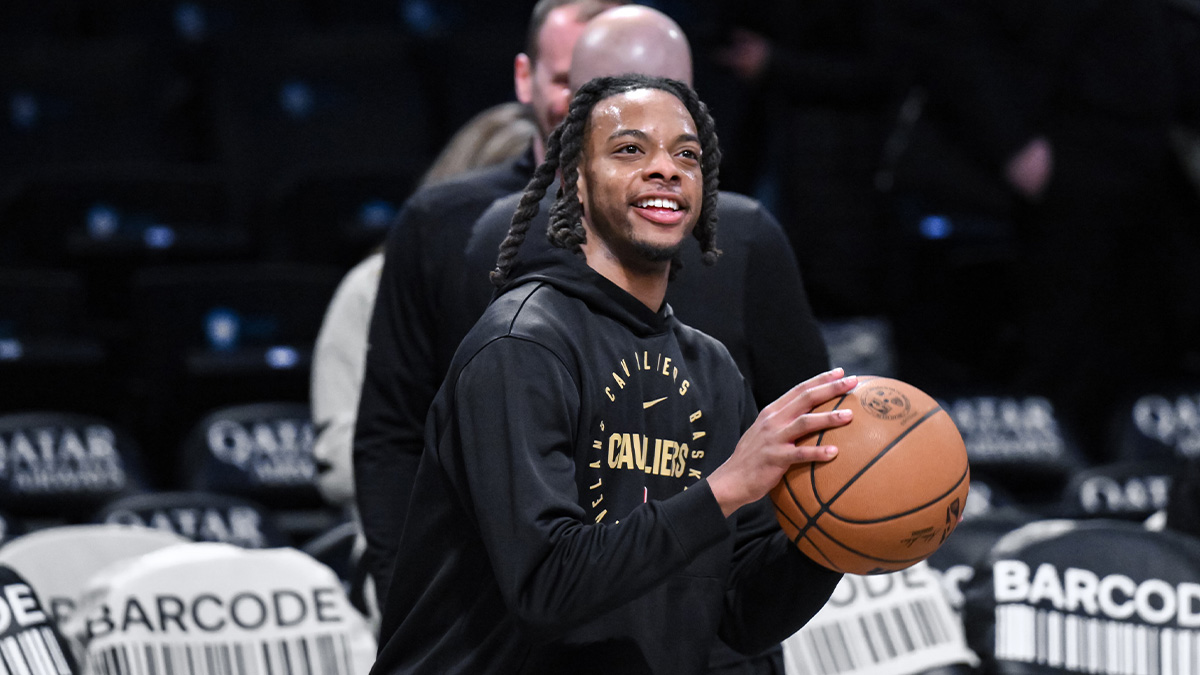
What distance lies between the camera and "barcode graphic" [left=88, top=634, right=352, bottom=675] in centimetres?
359

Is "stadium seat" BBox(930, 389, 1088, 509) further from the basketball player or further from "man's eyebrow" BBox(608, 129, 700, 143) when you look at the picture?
"man's eyebrow" BBox(608, 129, 700, 143)

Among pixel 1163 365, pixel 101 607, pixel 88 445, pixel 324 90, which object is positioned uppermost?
pixel 324 90

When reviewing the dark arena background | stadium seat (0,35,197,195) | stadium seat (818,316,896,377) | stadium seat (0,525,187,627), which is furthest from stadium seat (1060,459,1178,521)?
stadium seat (0,35,197,195)

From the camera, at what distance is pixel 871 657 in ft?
12.6

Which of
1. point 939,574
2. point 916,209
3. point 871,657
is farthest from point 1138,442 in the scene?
point 871,657

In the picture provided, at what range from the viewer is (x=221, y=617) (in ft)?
12.3

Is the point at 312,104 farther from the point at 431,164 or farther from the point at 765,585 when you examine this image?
the point at 765,585

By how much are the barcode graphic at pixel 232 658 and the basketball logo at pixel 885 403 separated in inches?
75.7

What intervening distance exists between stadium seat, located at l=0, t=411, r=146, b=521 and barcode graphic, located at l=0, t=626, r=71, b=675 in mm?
2129

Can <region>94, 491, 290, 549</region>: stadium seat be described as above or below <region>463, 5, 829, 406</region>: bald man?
below

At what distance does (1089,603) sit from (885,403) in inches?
64.4

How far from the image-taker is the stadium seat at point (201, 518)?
477 centimetres

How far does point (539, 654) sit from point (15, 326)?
14.1 feet

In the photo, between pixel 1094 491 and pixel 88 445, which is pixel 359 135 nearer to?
pixel 88 445
